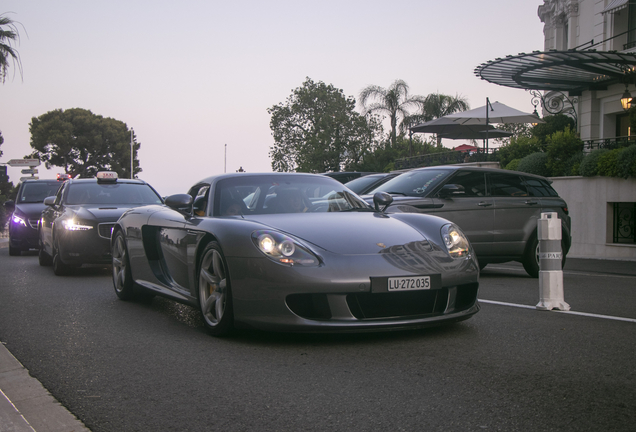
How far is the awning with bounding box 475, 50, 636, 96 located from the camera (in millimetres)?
18484

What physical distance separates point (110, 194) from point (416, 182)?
15.8 ft

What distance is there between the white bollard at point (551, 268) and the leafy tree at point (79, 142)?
2666 inches

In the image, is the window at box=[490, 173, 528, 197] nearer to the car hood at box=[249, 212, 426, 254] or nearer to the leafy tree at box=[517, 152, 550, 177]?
the car hood at box=[249, 212, 426, 254]

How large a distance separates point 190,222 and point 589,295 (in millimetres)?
4527

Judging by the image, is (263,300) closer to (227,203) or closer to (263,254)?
(263,254)

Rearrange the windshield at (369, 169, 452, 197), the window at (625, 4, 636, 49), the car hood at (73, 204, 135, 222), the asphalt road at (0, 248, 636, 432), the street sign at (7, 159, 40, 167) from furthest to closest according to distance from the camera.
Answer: the street sign at (7, 159, 40, 167)
the window at (625, 4, 636, 49)
the car hood at (73, 204, 135, 222)
the windshield at (369, 169, 452, 197)
the asphalt road at (0, 248, 636, 432)

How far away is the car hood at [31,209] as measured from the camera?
47.7ft

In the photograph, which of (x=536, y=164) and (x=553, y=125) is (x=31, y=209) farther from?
(x=553, y=125)

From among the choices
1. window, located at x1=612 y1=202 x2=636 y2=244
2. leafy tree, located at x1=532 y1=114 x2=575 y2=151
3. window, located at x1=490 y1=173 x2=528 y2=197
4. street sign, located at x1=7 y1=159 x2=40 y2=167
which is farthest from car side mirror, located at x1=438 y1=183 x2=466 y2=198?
street sign, located at x1=7 y1=159 x2=40 y2=167

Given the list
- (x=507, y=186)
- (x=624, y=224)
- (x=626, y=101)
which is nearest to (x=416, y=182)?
(x=507, y=186)

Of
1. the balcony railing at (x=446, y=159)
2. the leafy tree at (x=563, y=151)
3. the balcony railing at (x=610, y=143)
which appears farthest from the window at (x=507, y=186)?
the balcony railing at (x=446, y=159)

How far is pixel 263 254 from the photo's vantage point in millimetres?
4594

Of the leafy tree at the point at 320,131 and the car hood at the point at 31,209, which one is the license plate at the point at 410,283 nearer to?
the car hood at the point at 31,209

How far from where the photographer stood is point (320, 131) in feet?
168
